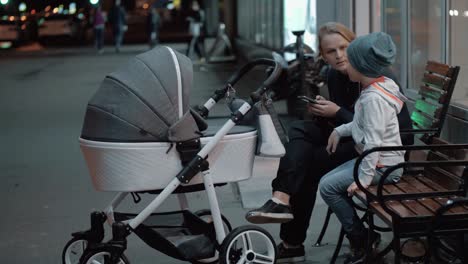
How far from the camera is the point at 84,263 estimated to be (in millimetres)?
5375

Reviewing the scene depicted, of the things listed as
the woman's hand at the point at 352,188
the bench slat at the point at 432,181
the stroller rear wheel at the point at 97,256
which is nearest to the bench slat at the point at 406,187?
the bench slat at the point at 432,181

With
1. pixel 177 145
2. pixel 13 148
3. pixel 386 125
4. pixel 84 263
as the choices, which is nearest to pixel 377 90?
pixel 386 125

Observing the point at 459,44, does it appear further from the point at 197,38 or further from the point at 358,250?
the point at 197,38

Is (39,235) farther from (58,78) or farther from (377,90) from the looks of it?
(58,78)

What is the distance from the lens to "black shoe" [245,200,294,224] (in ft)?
18.4

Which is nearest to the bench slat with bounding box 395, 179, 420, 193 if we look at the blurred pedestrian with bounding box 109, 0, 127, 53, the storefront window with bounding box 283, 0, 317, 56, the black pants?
the black pants

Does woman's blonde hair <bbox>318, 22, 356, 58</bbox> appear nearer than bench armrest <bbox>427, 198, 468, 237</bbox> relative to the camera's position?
No

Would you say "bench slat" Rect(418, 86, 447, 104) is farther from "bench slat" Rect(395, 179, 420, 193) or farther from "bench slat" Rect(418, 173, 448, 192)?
"bench slat" Rect(395, 179, 420, 193)

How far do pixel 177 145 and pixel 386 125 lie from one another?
116cm

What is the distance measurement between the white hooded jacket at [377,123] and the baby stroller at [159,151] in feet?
1.58

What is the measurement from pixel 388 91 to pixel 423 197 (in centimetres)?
67

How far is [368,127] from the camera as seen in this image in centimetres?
528

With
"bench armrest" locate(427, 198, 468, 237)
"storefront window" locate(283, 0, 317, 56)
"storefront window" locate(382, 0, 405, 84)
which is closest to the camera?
"bench armrest" locate(427, 198, 468, 237)

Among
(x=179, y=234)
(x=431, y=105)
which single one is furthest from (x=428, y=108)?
(x=179, y=234)
